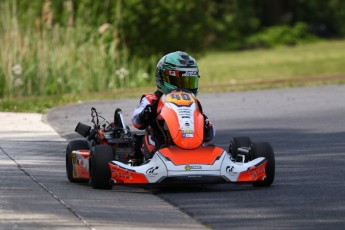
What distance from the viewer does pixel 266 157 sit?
10898mm

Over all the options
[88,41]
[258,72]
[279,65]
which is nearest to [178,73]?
[88,41]

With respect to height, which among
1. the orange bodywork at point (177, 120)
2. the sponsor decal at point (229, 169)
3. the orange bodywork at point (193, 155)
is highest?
the orange bodywork at point (177, 120)

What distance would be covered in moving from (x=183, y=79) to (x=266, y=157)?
1149mm

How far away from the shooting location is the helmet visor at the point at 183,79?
1142 cm

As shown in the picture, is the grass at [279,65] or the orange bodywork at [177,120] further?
the grass at [279,65]

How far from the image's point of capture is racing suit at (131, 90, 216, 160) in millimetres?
11070

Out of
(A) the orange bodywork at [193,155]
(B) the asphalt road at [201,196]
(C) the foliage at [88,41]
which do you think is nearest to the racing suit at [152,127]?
(A) the orange bodywork at [193,155]

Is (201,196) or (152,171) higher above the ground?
(152,171)

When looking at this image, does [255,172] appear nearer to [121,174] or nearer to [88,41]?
[121,174]

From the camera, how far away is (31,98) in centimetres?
2284

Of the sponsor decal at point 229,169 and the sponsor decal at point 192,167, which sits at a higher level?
the sponsor decal at point 192,167

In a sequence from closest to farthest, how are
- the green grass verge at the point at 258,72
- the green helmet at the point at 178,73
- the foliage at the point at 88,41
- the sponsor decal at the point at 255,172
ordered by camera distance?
the sponsor decal at the point at 255,172
the green helmet at the point at 178,73
the green grass verge at the point at 258,72
the foliage at the point at 88,41

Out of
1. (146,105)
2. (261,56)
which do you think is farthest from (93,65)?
(261,56)

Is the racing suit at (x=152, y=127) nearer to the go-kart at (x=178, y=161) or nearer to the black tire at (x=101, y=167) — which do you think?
the go-kart at (x=178, y=161)
